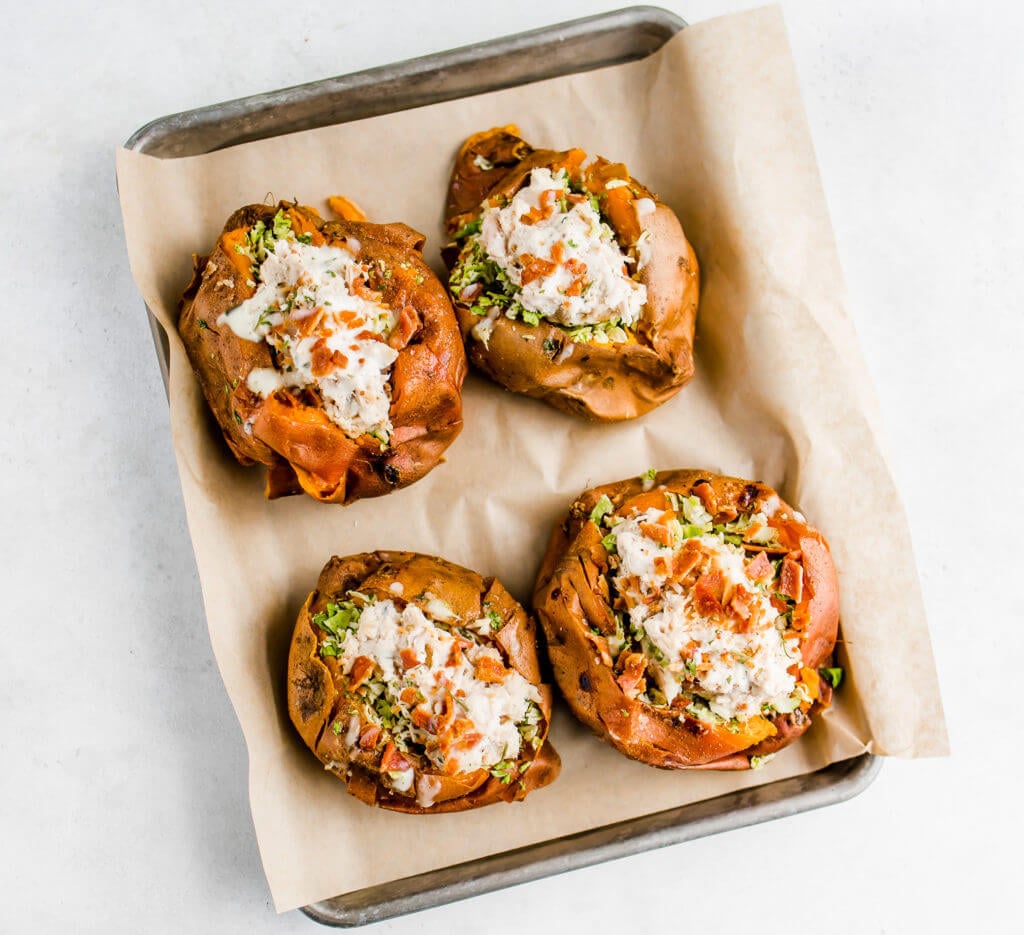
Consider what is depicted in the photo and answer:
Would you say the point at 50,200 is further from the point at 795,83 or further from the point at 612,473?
the point at 795,83

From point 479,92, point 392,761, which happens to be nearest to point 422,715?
point 392,761

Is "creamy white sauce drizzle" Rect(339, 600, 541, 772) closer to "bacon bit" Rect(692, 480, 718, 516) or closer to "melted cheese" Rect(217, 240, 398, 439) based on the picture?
"melted cheese" Rect(217, 240, 398, 439)

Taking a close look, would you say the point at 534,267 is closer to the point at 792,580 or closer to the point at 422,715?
the point at 792,580

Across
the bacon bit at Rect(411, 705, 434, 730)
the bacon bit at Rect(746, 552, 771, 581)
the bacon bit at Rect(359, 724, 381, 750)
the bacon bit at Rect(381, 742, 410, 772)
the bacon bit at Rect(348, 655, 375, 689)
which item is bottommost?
the bacon bit at Rect(381, 742, 410, 772)

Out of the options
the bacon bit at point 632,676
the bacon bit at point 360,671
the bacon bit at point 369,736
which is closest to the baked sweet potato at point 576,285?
the bacon bit at point 632,676

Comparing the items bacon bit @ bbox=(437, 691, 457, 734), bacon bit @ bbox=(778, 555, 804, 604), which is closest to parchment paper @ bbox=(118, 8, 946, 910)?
bacon bit @ bbox=(778, 555, 804, 604)

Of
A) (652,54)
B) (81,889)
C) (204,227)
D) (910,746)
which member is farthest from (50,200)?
(910,746)
